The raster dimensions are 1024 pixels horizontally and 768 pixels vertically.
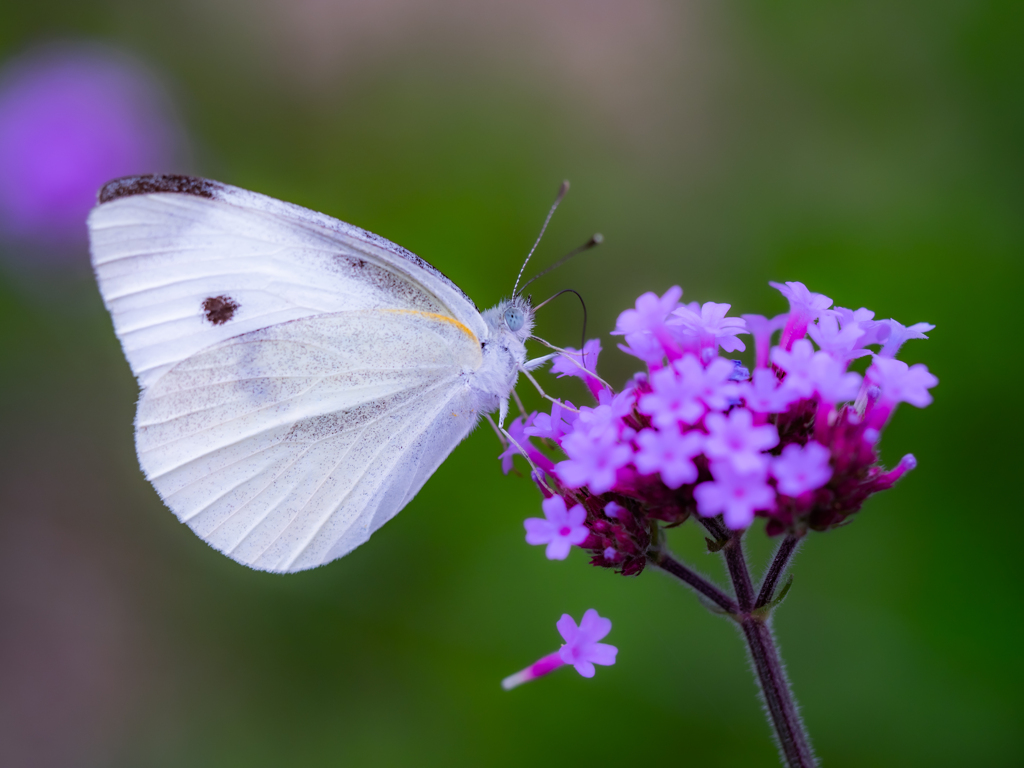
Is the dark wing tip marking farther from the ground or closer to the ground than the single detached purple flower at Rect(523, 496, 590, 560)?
farther from the ground

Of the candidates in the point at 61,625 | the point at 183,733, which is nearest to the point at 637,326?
the point at 183,733

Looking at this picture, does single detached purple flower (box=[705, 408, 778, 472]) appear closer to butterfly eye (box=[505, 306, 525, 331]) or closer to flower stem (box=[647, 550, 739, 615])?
flower stem (box=[647, 550, 739, 615])

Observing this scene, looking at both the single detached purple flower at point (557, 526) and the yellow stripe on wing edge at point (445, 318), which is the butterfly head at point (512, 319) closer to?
the yellow stripe on wing edge at point (445, 318)

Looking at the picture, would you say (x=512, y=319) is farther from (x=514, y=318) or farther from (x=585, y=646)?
(x=585, y=646)

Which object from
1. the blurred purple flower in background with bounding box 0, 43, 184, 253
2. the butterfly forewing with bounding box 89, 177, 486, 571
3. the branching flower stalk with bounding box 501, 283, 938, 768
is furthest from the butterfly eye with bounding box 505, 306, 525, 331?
the blurred purple flower in background with bounding box 0, 43, 184, 253

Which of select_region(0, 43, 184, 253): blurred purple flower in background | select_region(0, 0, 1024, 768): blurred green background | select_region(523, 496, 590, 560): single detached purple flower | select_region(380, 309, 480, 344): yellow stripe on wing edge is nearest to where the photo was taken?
select_region(523, 496, 590, 560): single detached purple flower

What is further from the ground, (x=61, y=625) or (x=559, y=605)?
(x=559, y=605)

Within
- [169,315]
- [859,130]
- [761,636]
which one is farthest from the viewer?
[859,130]

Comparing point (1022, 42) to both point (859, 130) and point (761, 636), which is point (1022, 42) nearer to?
point (859, 130)

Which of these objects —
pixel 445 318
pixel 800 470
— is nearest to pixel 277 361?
pixel 445 318
